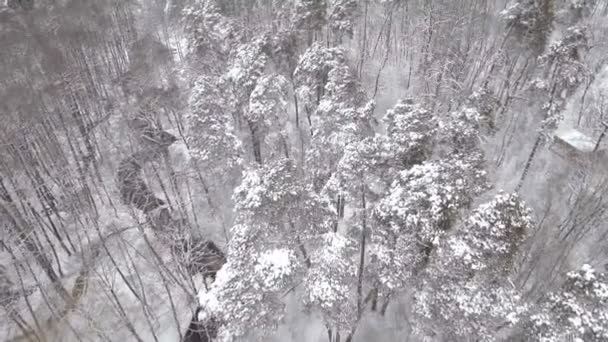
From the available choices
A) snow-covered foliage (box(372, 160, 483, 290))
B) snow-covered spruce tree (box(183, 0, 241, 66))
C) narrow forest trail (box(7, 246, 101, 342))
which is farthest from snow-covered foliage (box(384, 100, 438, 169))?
narrow forest trail (box(7, 246, 101, 342))

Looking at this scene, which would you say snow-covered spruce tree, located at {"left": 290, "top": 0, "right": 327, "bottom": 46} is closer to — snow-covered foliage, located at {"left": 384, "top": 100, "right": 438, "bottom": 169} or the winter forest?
the winter forest

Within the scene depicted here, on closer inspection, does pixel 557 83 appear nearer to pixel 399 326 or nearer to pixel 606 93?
pixel 606 93

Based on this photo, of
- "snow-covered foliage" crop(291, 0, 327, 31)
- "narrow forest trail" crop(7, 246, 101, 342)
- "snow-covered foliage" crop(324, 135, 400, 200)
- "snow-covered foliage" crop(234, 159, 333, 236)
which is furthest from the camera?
"snow-covered foliage" crop(291, 0, 327, 31)

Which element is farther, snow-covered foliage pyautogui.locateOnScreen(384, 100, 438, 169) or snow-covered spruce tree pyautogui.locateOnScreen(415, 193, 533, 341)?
snow-covered foliage pyautogui.locateOnScreen(384, 100, 438, 169)

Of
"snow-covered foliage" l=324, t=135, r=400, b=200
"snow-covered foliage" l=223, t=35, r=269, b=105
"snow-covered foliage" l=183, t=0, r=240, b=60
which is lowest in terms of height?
"snow-covered foliage" l=324, t=135, r=400, b=200

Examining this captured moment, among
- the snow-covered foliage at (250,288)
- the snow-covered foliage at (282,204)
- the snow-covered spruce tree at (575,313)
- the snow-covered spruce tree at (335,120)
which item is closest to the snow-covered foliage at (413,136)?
the snow-covered spruce tree at (335,120)

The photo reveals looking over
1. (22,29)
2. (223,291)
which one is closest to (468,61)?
(223,291)

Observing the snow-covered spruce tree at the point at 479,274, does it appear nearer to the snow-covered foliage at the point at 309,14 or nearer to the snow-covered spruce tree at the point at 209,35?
the snow-covered foliage at the point at 309,14

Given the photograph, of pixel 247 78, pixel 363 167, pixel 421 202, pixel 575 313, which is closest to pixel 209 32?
pixel 247 78
